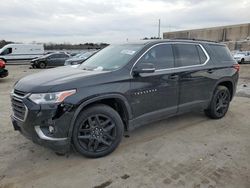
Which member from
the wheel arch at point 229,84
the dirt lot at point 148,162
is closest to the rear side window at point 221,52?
the wheel arch at point 229,84

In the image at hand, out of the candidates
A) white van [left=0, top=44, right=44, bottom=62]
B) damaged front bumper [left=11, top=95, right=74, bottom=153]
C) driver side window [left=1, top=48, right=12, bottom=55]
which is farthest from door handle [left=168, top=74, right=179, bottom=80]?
driver side window [left=1, top=48, right=12, bottom=55]

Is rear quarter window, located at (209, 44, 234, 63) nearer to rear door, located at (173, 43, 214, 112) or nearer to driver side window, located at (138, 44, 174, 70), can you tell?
rear door, located at (173, 43, 214, 112)

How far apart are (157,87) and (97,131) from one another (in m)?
1.28

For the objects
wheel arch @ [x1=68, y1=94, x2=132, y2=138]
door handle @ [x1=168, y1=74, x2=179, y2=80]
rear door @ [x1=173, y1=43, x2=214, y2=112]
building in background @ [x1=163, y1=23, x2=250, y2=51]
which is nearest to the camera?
wheel arch @ [x1=68, y1=94, x2=132, y2=138]

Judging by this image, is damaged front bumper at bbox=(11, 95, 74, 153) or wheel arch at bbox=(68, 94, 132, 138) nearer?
damaged front bumper at bbox=(11, 95, 74, 153)

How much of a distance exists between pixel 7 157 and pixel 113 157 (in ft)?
5.29

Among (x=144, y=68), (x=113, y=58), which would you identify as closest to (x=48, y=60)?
(x=113, y=58)

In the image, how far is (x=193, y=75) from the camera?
5.06 meters

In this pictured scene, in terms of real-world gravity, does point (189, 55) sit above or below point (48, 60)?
above

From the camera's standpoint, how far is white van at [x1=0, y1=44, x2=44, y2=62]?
28217 millimetres

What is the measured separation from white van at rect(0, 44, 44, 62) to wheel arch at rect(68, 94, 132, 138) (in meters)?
26.4

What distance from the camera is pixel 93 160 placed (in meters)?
3.91

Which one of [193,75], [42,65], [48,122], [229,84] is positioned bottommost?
[42,65]

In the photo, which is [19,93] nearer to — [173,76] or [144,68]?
[144,68]
